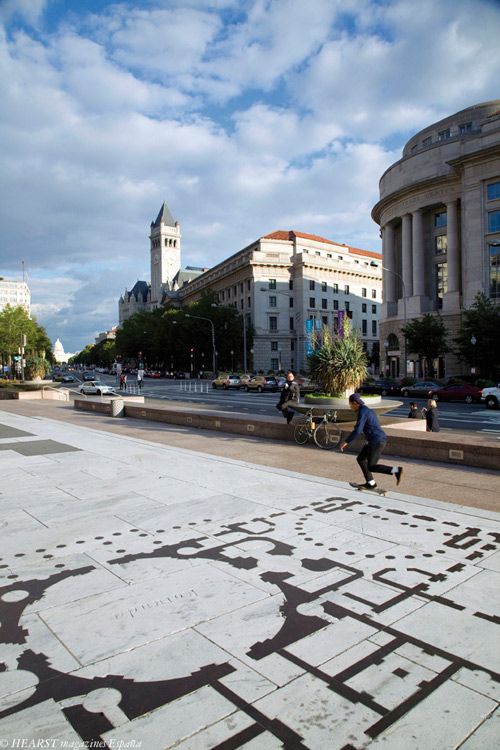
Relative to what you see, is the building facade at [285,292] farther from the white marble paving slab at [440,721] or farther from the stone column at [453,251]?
the white marble paving slab at [440,721]

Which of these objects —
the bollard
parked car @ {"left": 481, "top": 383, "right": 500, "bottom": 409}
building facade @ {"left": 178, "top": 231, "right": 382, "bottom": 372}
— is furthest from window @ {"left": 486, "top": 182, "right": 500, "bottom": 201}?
the bollard

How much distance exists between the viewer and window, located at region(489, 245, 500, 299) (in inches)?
1933

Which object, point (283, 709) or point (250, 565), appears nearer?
point (283, 709)

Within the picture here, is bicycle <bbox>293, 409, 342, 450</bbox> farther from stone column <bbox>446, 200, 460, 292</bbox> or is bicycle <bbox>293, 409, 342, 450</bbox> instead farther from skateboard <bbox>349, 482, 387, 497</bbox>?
stone column <bbox>446, 200, 460, 292</bbox>

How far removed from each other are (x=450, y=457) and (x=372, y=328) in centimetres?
9263

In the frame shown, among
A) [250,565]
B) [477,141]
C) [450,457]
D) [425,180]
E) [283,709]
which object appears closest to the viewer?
[283,709]

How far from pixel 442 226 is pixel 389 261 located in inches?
353

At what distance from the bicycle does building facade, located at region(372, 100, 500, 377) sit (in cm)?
3972

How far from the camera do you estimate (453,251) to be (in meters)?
55.1

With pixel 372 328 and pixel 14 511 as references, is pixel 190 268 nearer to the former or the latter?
pixel 372 328

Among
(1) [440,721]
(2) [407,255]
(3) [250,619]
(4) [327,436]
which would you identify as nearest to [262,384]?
(2) [407,255]

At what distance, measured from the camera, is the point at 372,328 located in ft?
330

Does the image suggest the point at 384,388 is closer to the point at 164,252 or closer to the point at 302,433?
the point at 302,433

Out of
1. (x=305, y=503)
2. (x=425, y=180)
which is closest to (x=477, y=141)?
(x=425, y=180)
